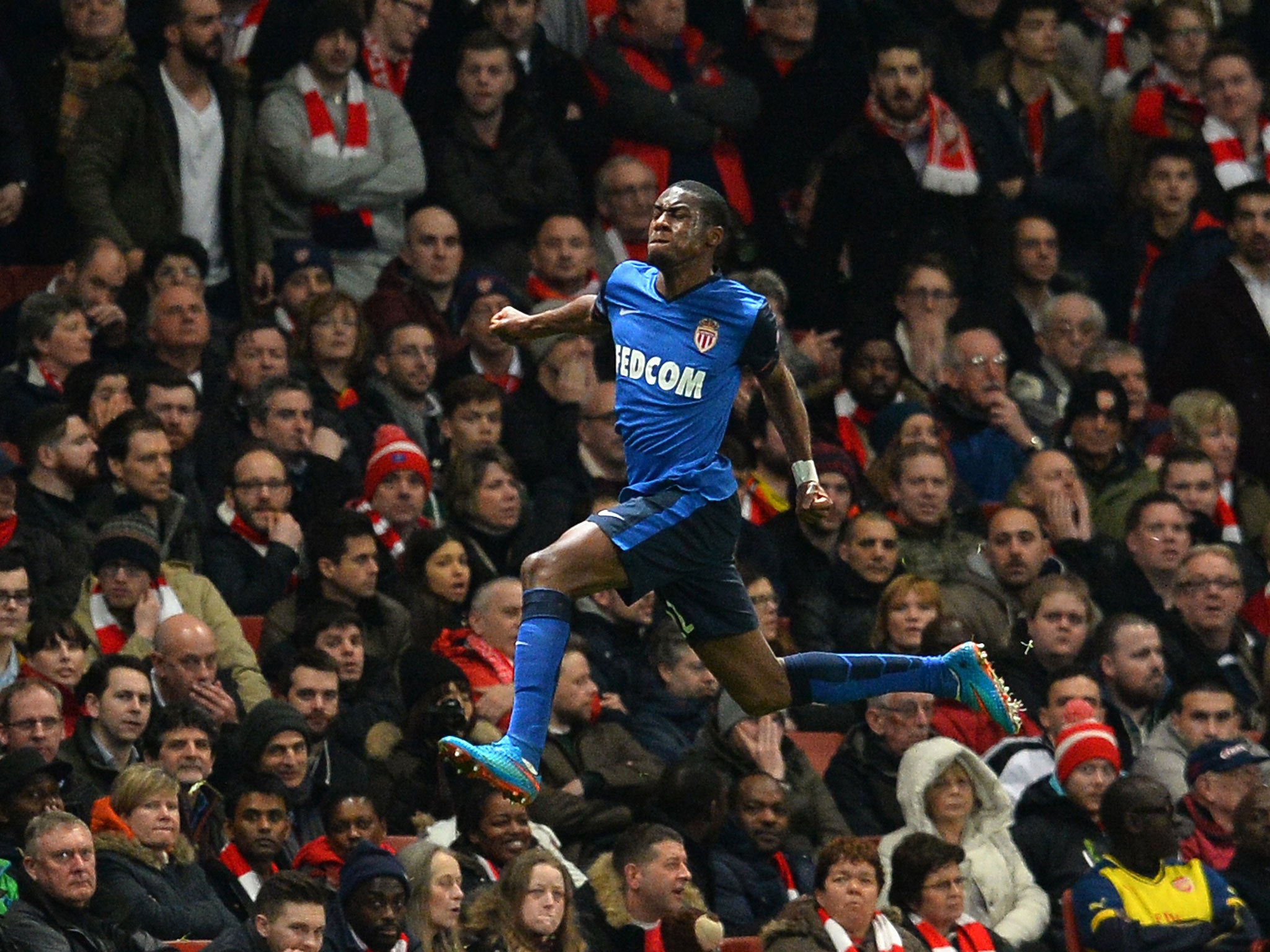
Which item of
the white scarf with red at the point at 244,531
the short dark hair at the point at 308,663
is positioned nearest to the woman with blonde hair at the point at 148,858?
the short dark hair at the point at 308,663

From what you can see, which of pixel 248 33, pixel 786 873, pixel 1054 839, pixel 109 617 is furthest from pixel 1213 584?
pixel 248 33

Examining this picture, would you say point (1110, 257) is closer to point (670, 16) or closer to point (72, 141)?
point (670, 16)

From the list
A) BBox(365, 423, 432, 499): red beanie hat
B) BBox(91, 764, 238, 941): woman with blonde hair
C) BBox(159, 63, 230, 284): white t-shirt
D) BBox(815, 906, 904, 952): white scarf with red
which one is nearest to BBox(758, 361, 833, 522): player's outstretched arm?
BBox(815, 906, 904, 952): white scarf with red

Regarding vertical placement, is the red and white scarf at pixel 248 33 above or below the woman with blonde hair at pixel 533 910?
above

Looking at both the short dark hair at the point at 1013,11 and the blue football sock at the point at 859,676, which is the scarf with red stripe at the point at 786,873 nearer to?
the blue football sock at the point at 859,676

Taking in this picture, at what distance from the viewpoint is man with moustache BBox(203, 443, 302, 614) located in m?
12.9

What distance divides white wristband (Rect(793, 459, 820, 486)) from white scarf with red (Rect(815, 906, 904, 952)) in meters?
2.95

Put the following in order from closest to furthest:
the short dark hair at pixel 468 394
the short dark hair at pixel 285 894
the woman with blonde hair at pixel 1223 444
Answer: the short dark hair at pixel 285 894, the short dark hair at pixel 468 394, the woman with blonde hair at pixel 1223 444

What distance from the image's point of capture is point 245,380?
13820 millimetres

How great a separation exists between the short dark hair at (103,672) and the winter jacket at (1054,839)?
4061mm

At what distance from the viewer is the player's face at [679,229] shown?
8938 mm

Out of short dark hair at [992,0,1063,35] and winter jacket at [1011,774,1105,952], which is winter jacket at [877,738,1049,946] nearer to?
winter jacket at [1011,774,1105,952]

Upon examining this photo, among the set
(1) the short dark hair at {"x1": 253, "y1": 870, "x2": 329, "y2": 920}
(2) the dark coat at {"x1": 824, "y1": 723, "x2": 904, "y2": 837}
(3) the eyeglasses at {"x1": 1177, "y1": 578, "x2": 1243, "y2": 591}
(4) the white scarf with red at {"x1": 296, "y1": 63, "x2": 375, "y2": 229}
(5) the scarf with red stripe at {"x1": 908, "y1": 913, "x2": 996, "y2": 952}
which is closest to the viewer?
(1) the short dark hair at {"x1": 253, "y1": 870, "x2": 329, "y2": 920}

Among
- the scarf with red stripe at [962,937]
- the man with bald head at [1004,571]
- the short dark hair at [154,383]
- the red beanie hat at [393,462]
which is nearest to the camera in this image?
the scarf with red stripe at [962,937]
